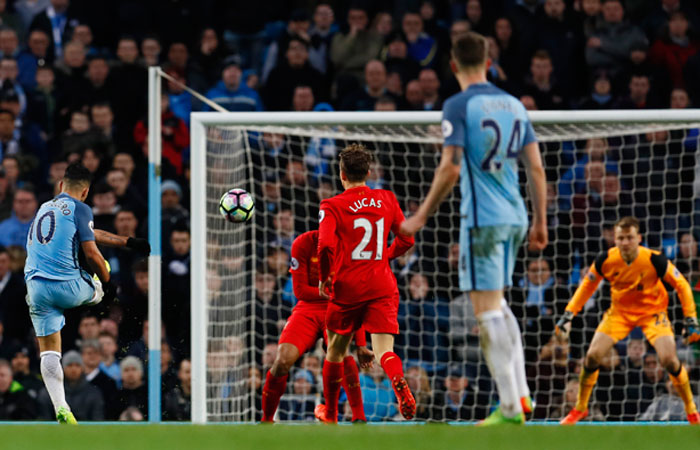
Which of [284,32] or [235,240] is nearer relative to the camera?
[235,240]

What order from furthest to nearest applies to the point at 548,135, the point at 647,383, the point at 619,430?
1. the point at 647,383
2. the point at 548,135
3. the point at 619,430

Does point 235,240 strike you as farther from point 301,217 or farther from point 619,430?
point 619,430

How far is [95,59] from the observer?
12.5 metres

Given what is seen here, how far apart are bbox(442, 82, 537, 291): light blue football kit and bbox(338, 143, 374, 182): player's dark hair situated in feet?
5.71

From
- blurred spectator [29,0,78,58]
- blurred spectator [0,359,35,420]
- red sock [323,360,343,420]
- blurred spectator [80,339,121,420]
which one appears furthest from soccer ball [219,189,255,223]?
blurred spectator [29,0,78,58]

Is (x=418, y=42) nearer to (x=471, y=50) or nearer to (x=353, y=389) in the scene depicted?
(x=353, y=389)

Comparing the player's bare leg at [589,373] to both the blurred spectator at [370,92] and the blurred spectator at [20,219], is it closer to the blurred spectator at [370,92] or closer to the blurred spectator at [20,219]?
the blurred spectator at [370,92]

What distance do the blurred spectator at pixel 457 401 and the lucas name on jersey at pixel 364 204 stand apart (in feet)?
10.8

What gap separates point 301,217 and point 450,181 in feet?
18.7

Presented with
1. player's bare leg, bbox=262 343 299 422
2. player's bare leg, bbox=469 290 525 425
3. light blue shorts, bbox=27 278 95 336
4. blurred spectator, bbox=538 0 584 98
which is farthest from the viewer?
blurred spectator, bbox=538 0 584 98

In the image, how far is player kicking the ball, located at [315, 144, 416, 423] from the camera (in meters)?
7.38

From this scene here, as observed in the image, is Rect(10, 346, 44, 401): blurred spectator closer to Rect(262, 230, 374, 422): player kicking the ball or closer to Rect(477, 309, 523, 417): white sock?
Rect(262, 230, 374, 422): player kicking the ball

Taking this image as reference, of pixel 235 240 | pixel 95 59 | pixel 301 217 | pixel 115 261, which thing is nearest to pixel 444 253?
pixel 301 217

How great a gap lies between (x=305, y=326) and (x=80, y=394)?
316cm
